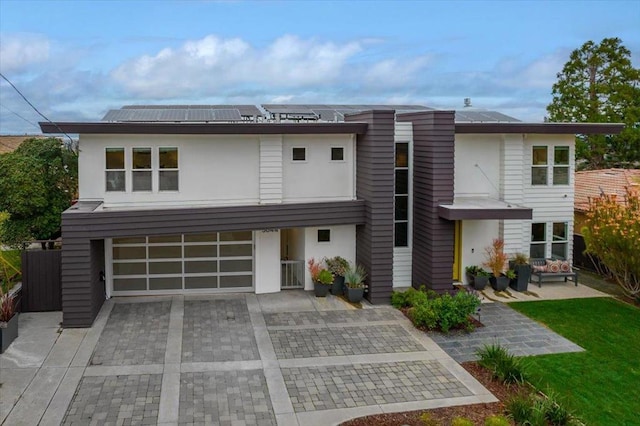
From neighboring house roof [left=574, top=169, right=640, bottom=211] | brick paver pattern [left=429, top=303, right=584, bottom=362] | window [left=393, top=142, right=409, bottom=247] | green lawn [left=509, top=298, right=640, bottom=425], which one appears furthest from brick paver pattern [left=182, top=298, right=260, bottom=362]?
neighboring house roof [left=574, top=169, right=640, bottom=211]

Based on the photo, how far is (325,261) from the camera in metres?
18.0

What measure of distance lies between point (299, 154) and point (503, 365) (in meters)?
8.96

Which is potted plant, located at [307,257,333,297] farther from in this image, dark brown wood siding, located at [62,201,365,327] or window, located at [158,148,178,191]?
window, located at [158,148,178,191]

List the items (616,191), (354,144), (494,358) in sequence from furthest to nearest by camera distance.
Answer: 1. (616,191)
2. (354,144)
3. (494,358)

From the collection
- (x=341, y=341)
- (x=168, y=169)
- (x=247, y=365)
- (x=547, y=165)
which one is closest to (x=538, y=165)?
(x=547, y=165)

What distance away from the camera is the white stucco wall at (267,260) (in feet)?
58.1

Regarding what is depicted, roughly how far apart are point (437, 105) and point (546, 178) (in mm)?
7367

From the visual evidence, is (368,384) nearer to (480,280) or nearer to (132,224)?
(132,224)

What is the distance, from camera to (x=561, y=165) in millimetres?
19766

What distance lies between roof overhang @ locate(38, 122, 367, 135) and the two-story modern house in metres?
0.04

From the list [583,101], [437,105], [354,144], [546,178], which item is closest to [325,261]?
[354,144]

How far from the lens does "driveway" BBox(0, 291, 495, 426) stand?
1017cm

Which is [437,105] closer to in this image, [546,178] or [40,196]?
[546,178]

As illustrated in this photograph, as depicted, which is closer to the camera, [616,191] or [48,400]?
[48,400]
